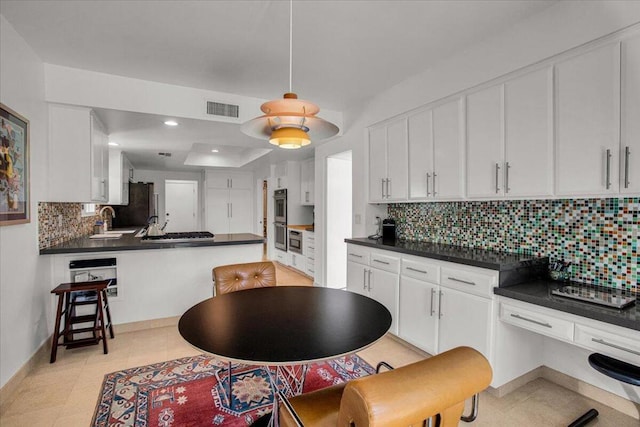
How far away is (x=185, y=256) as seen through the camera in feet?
11.4

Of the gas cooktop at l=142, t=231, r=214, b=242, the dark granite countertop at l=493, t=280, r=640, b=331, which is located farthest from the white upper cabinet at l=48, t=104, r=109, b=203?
the dark granite countertop at l=493, t=280, r=640, b=331

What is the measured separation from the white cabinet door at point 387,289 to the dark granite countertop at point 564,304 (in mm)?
1041

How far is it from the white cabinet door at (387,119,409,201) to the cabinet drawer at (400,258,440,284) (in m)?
0.77

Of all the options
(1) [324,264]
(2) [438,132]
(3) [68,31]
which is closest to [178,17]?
(3) [68,31]

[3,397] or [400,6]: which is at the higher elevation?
[400,6]

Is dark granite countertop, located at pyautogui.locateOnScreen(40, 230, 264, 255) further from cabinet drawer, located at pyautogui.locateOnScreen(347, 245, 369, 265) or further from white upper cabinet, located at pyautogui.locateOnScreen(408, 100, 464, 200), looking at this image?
white upper cabinet, located at pyautogui.locateOnScreen(408, 100, 464, 200)

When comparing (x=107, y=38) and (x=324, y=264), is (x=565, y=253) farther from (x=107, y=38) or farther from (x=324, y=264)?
(x=107, y=38)

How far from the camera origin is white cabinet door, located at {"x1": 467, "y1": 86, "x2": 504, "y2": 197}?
2.38 metres

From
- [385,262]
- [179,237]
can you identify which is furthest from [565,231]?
[179,237]

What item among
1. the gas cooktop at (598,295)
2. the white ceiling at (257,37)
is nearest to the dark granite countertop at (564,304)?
the gas cooktop at (598,295)

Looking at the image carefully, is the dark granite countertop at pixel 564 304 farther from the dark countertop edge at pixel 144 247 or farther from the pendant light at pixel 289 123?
the dark countertop edge at pixel 144 247

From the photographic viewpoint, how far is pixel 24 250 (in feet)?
7.93

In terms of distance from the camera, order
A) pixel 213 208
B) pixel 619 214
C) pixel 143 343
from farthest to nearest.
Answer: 1. pixel 213 208
2. pixel 143 343
3. pixel 619 214

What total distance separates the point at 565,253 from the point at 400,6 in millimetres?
2068
